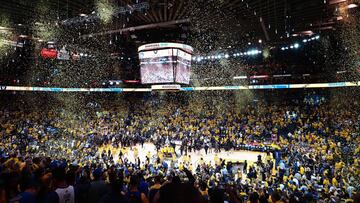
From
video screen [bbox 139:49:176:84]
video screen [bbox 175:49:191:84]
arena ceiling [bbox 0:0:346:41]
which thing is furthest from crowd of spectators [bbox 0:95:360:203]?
arena ceiling [bbox 0:0:346:41]

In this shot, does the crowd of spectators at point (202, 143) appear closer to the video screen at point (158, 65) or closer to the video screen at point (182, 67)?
the video screen at point (158, 65)

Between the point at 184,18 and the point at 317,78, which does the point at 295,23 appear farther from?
the point at 317,78

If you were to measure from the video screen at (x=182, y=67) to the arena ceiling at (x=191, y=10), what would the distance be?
168cm

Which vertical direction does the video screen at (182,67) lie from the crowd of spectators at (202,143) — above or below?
above

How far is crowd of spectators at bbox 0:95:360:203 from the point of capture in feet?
26.6

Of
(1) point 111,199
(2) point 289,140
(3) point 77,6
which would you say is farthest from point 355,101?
(1) point 111,199

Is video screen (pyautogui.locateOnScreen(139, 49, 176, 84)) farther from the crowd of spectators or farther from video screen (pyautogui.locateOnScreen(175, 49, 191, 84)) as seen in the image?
the crowd of spectators

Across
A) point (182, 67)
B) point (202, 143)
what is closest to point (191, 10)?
point (182, 67)

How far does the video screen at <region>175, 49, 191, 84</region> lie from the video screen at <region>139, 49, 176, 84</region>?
30 cm

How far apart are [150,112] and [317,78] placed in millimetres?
19393

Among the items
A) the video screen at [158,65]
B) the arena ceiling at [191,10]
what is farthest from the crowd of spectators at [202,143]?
the arena ceiling at [191,10]

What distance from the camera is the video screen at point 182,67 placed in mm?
12061

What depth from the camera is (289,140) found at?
20.0 meters

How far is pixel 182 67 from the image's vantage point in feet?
41.1
